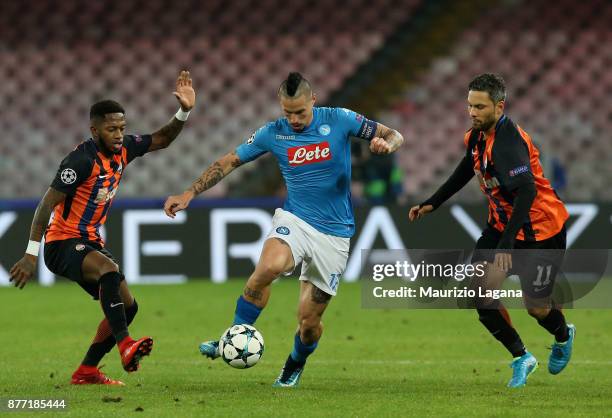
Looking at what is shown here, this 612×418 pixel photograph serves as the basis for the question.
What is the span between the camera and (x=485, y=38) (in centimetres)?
2020

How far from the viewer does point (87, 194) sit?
25.1 feet

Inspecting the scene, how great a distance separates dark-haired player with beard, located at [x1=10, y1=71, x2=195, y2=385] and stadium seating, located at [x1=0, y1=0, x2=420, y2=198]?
10.3 m

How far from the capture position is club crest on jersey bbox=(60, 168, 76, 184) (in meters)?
7.45

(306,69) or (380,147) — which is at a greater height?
(380,147)

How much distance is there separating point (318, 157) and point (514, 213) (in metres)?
1.30

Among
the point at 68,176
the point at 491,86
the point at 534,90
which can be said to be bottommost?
the point at 534,90

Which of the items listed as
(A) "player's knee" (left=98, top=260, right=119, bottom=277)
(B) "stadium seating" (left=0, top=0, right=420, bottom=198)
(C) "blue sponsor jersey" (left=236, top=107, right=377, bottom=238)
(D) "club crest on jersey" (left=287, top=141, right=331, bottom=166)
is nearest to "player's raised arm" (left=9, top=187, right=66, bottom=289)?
(A) "player's knee" (left=98, top=260, right=119, bottom=277)

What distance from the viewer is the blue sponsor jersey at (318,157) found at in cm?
757

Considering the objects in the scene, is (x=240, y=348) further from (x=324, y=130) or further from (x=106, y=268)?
(x=324, y=130)

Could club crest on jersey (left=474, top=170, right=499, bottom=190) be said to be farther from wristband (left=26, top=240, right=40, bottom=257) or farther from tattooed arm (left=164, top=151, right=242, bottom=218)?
wristband (left=26, top=240, right=40, bottom=257)

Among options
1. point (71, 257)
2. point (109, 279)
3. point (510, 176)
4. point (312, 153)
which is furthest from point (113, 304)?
point (510, 176)

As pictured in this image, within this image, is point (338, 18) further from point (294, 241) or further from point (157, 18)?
point (294, 241)

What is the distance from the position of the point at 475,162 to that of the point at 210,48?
12.9 m

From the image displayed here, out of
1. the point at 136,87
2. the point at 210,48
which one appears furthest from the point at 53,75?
the point at 210,48
